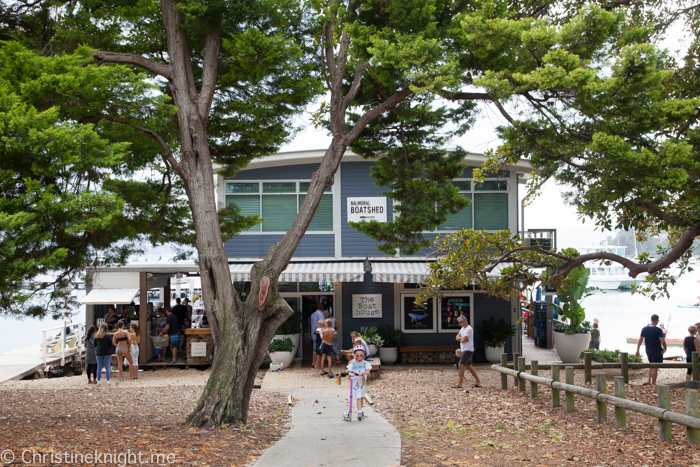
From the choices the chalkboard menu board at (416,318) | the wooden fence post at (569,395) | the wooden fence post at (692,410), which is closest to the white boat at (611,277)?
the chalkboard menu board at (416,318)

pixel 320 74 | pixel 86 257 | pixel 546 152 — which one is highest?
pixel 320 74

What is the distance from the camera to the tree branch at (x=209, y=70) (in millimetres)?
9195

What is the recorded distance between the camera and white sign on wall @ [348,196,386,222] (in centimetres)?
1709

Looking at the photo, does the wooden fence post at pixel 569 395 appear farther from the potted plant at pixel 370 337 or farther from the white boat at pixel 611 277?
the white boat at pixel 611 277

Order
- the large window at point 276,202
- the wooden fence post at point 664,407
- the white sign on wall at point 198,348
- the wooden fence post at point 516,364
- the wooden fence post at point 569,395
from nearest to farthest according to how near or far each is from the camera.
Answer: the wooden fence post at point 664,407, the wooden fence post at point 569,395, the wooden fence post at point 516,364, the white sign on wall at point 198,348, the large window at point 276,202

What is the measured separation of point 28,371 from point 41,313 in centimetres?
983

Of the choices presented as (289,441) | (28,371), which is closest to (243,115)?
(289,441)

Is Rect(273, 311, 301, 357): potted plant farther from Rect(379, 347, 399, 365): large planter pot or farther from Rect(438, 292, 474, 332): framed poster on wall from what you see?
Rect(438, 292, 474, 332): framed poster on wall

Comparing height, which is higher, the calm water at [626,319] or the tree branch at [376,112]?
the tree branch at [376,112]

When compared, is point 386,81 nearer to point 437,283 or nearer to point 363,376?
point 437,283

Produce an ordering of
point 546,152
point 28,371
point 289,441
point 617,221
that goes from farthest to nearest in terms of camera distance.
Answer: point 28,371, point 617,221, point 546,152, point 289,441

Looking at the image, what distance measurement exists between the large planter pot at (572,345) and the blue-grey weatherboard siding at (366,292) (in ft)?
16.4

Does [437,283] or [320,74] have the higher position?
[320,74]

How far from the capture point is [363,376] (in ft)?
30.3
